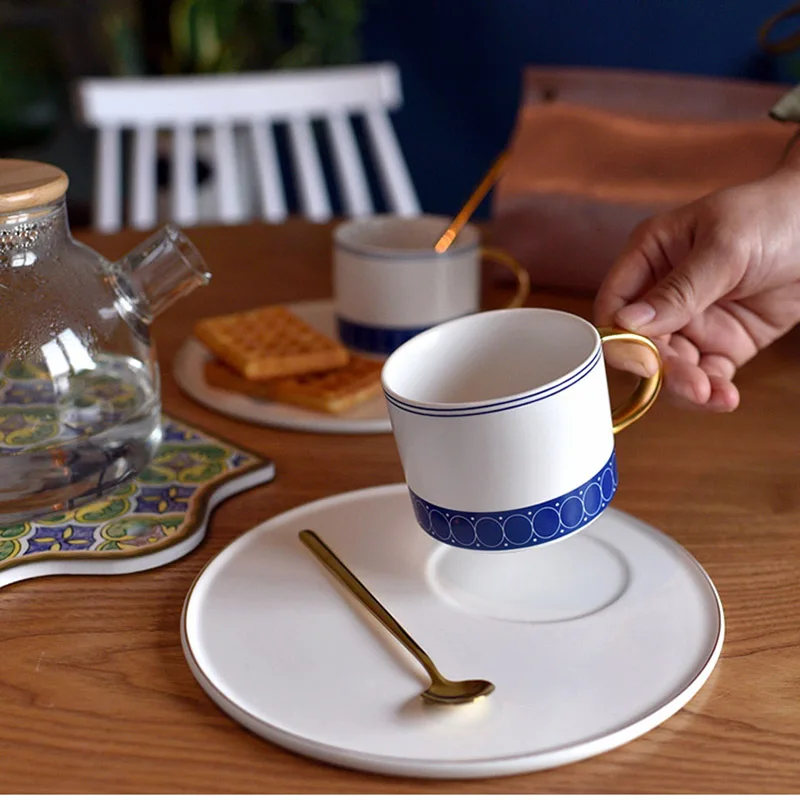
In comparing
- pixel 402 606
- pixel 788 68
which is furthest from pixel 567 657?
pixel 788 68

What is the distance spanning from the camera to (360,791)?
50 centimetres

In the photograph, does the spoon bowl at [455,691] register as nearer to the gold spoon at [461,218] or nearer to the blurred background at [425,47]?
the gold spoon at [461,218]

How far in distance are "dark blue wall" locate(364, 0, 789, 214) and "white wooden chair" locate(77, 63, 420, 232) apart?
0.50m

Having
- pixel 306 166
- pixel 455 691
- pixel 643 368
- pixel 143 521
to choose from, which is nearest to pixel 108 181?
pixel 306 166

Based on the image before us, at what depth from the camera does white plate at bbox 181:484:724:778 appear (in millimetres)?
517

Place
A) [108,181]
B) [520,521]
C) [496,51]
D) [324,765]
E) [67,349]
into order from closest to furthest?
[324,765], [520,521], [67,349], [108,181], [496,51]

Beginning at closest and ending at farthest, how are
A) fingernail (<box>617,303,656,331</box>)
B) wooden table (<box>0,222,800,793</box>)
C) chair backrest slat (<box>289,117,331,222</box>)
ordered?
wooden table (<box>0,222,800,793</box>) → fingernail (<box>617,303,656,331</box>) → chair backrest slat (<box>289,117,331,222</box>)

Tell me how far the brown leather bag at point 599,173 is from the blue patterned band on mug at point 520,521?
1.75 feet

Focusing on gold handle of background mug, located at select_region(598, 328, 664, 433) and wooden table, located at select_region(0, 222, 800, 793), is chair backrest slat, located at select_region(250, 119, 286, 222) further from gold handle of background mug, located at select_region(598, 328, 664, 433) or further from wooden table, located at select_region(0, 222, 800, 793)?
gold handle of background mug, located at select_region(598, 328, 664, 433)

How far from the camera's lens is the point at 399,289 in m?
1.01

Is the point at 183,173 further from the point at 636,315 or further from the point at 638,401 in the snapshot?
the point at 638,401

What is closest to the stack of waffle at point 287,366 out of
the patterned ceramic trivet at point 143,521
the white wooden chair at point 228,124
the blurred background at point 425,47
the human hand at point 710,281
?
the patterned ceramic trivet at point 143,521

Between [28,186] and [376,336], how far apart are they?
0.41 metres

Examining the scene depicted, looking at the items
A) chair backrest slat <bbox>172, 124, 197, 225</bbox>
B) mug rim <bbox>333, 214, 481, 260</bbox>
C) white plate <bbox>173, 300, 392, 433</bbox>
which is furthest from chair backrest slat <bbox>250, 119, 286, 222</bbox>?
white plate <bbox>173, 300, 392, 433</bbox>
